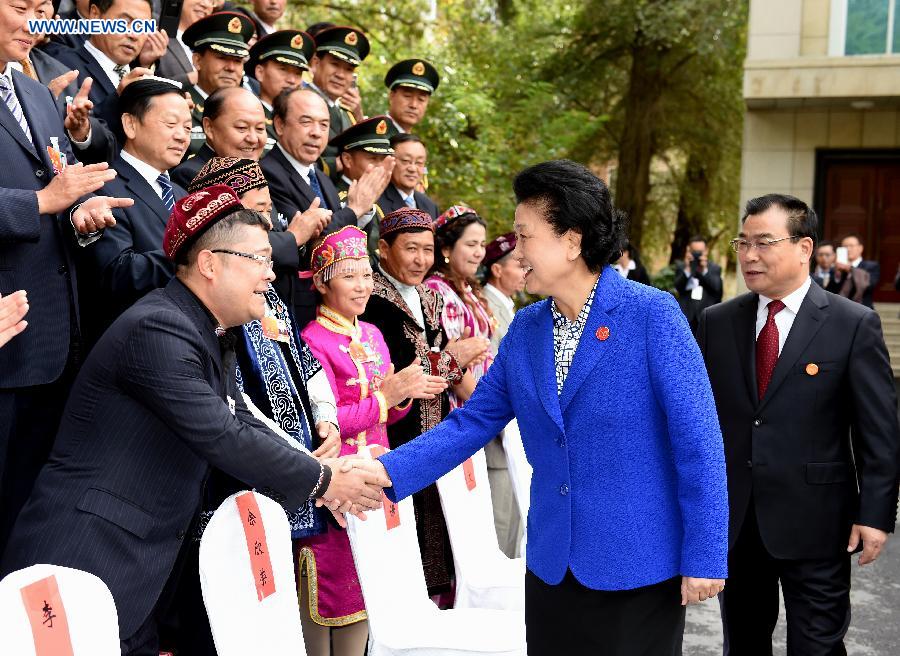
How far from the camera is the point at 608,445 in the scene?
2.39 metres

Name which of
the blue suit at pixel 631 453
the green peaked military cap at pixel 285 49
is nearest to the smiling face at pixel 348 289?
the blue suit at pixel 631 453

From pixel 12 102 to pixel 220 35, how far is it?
164 cm

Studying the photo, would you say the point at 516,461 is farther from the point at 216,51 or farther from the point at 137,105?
the point at 216,51

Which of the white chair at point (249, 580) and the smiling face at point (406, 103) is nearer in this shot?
the white chair at point (249, 580)

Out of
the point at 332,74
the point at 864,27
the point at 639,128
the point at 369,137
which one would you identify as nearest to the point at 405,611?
the point at 369,137

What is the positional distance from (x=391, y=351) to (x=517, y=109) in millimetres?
10033

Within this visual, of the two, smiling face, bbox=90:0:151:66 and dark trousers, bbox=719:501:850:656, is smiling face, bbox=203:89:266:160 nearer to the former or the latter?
smiling face, bbox=90:0:151:66

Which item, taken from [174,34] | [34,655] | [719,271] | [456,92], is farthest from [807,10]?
[34,655]

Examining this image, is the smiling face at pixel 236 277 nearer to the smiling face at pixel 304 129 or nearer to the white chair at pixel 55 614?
the white chair at pixel 55 614

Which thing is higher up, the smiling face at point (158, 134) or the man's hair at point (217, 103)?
the man's hair at point (217, 103)

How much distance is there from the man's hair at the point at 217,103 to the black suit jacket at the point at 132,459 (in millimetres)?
1557

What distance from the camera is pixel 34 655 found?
5.50 ft

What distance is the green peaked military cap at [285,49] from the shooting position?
5.02 metres

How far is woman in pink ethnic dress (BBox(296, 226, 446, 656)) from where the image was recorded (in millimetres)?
3455
